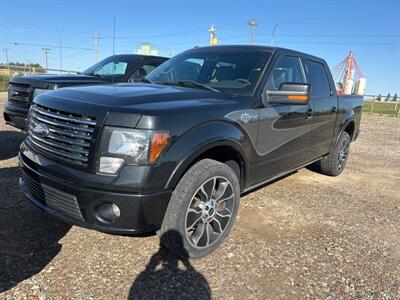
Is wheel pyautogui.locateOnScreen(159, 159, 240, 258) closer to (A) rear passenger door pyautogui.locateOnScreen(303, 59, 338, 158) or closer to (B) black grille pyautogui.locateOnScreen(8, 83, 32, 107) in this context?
(A) rear passenger door pyautogui.locateOnScreen(303, 59, 338, 158)

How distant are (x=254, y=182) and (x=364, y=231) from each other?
138 centimetres

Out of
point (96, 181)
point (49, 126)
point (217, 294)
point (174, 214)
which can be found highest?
point (49, 126)

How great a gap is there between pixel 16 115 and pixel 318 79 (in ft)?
15.4

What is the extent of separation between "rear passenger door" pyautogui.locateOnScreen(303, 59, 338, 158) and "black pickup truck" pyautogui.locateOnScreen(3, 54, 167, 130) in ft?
10.3

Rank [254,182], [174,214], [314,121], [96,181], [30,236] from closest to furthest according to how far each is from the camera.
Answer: [96,181] < [174,214] < [30,236] < [254,182] < [314,121]

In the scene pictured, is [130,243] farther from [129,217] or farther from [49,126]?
[49,126]

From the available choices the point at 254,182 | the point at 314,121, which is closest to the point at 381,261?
the point at 254,182

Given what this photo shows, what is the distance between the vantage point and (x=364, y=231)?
12.8 feet

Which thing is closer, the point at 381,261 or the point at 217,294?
the point at 217,294

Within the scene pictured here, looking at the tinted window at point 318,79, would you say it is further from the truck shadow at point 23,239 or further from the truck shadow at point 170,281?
the truck shadow at point 23,239

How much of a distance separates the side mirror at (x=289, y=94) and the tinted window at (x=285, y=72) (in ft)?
0.50

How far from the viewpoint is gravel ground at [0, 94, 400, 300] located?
260cm

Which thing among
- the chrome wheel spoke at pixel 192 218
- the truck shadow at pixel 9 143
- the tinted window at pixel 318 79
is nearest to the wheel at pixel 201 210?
the chrome wheel spoke at pixel 192 218

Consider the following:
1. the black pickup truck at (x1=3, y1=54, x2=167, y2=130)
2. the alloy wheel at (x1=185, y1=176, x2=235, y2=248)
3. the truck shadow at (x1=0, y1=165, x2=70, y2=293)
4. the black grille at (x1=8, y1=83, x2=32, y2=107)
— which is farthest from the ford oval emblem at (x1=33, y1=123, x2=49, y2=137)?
the black grille at (x1=8, y1=83, x2=32, y2=107)
